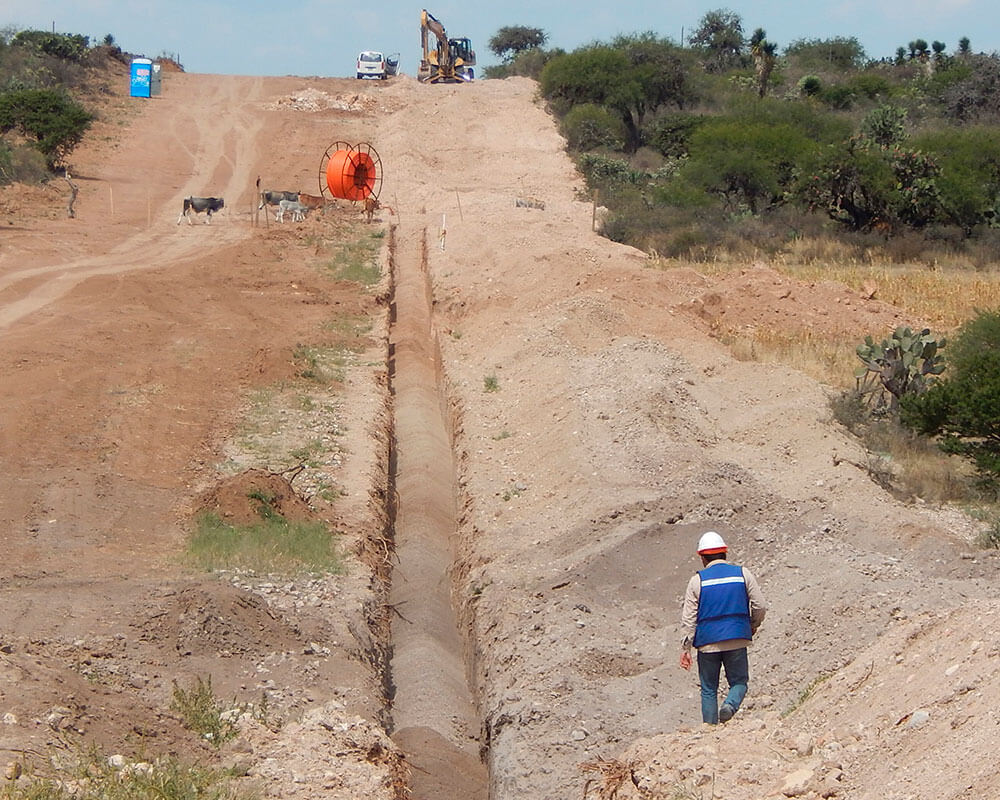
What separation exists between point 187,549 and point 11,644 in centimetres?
298

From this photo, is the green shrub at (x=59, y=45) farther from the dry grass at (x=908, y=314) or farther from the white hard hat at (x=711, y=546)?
the white hard hat at (x=711, y=546)

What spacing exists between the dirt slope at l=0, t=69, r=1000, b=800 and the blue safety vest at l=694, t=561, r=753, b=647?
1.81 ft

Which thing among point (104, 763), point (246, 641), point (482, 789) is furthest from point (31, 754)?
point (482, 789)

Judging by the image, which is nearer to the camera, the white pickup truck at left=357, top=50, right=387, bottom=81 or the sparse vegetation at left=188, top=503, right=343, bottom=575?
the sparse vegetation at left=188, top=503, right=343, bottom=575

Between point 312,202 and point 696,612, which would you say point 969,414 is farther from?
point 312,202

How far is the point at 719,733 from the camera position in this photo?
291 inches

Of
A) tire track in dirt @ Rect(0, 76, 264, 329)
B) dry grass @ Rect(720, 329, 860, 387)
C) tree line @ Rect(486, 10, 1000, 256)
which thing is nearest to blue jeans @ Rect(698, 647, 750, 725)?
dry grass @ Rect(720, 329, 860, 387)

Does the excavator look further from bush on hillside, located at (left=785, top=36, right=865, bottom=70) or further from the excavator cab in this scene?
bush on hillside, located at (left=785, top=36, right=865, bottom=70)

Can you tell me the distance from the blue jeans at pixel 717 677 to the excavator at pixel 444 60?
5375cm

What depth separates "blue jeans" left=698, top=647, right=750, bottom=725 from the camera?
7.81 meters

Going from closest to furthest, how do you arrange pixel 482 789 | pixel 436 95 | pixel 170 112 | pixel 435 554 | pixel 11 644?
pixel 11 644, pixel 482 789, pixel 435 554, pixel 170 112, pixel 436 95

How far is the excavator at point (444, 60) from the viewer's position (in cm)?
5934

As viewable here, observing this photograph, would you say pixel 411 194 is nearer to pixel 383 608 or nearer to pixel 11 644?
pixel 383 608

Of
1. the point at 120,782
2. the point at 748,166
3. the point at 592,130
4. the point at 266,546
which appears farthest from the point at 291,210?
the point at 120,782
